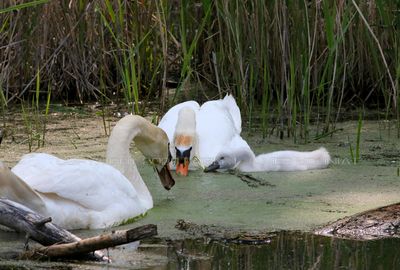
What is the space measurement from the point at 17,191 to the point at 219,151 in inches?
80.4

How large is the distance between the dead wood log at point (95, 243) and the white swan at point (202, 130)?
6.64ft

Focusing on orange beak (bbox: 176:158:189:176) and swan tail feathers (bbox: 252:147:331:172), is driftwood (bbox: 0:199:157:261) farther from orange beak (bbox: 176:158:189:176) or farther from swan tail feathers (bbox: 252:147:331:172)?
swan tail feathers (bbox: 252:147:331:172)

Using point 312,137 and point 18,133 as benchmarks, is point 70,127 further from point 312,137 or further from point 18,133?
point 312,137

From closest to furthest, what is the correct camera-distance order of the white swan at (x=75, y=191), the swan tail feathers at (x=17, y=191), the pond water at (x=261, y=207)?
the pond water at (x=261, y=207) < the swan tail feathers at (x=17, y=191) < the white swan at (x=75, y=191)

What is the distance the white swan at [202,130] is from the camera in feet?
19.5

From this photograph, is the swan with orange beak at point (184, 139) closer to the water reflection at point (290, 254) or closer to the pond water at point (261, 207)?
the pond water at point (261, 207)

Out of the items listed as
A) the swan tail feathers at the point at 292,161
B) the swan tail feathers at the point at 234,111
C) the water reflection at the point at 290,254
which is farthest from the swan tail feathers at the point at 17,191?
the swan tail feathers at the point at 234,111

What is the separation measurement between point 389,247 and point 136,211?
1.21 meters

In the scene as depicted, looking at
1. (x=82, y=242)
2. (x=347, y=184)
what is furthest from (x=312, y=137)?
(x=82, y=242)

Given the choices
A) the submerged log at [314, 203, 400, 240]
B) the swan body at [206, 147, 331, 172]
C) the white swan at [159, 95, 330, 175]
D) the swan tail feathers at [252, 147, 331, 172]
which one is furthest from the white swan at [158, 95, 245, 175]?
the submerged log at [314, 203, 400, 240]

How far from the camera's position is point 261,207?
16.1 feet

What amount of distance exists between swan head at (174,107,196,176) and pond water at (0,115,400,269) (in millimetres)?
92

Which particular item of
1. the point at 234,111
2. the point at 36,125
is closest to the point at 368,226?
the point at 234,111

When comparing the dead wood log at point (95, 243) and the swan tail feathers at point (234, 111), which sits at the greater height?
the swan tail feathers at point (234, 111)
